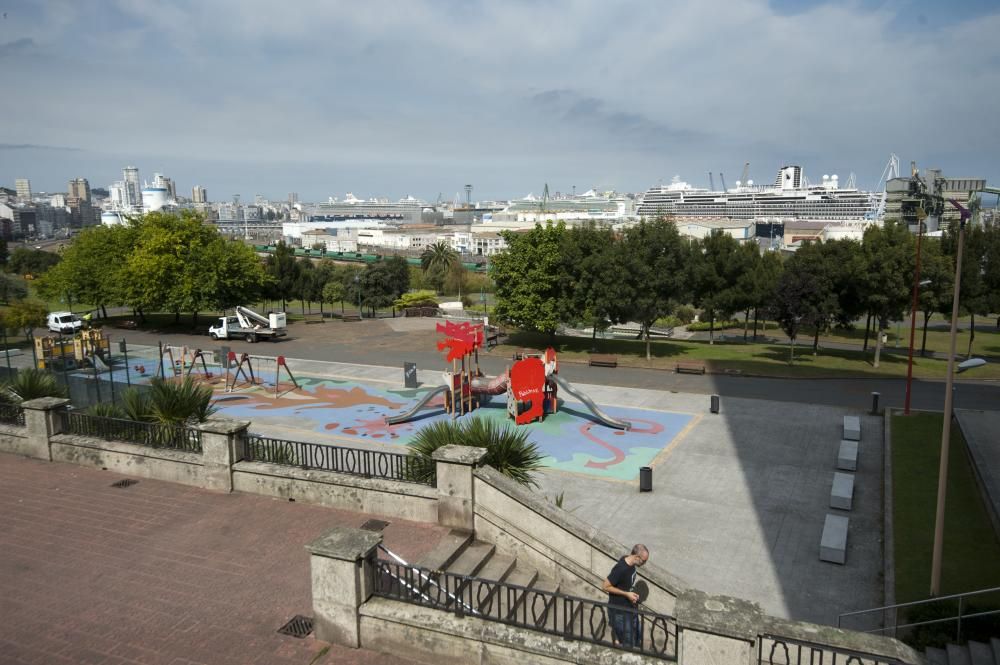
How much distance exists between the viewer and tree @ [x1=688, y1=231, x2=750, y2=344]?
147 ft

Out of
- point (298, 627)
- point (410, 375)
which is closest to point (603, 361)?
point (410, 375)

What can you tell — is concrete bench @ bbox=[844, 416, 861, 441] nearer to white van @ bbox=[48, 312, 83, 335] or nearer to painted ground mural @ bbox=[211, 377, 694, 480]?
painted ground mural @ bbox=[211, 377, 694, 480]

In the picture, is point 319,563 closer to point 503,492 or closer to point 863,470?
point 503,492

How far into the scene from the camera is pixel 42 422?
14516 millimetres

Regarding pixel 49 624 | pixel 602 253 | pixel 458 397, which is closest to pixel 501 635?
pixel 49 624

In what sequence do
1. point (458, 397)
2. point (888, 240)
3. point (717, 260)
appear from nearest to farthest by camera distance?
point (458, 397), point (888, 240), point (717, 260)

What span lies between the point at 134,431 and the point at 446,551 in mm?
8297

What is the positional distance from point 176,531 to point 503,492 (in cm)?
568

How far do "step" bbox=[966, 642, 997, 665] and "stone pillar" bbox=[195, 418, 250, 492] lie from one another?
39.7 feet

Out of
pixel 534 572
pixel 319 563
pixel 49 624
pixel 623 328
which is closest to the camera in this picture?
pixel 319 563

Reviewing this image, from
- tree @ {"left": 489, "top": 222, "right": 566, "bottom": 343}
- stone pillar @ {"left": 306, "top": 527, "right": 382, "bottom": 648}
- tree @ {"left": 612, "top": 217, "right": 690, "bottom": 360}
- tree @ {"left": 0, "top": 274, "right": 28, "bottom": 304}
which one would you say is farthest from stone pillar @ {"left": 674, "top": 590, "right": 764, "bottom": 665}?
tree @ {"left": 0, "top": 274, "right": 28, "bottom": 304}

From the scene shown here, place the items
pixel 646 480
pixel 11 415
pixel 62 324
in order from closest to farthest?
pixel 11 415
pixel 646 480
pixel 62 324

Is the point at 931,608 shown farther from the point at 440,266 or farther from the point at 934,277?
the point at 440,266

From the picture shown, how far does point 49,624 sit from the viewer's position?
343 inches
